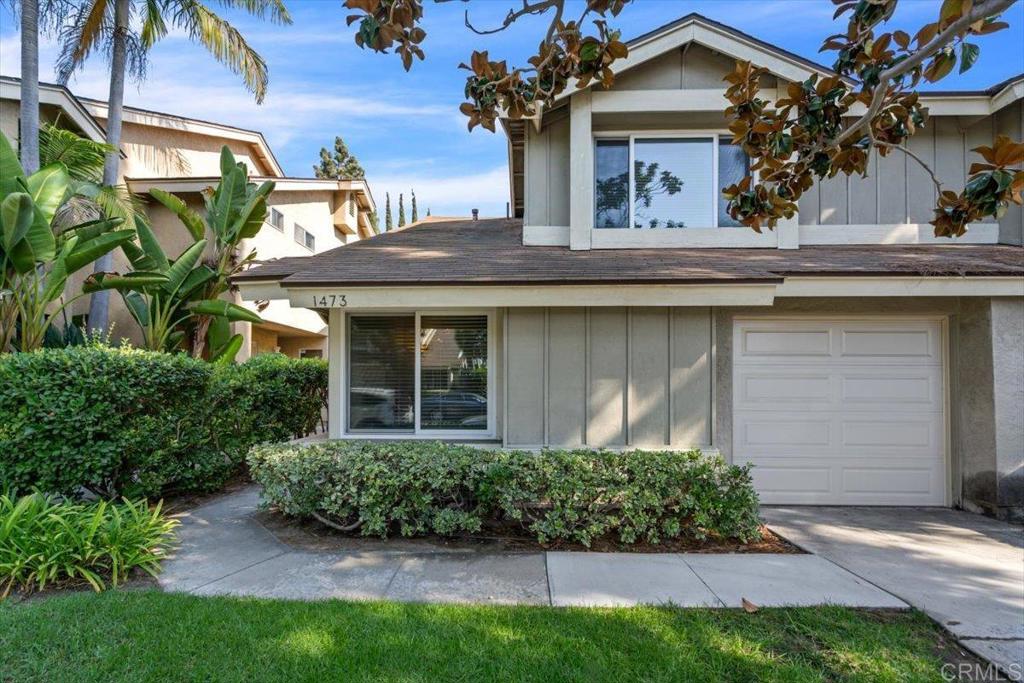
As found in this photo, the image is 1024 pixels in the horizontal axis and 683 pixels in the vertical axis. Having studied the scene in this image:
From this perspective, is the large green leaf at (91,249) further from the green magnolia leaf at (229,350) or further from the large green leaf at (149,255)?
the green magnolia leaf at (229,350)

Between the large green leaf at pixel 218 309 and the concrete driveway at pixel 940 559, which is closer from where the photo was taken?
the concrete driveway at pixel 940 559

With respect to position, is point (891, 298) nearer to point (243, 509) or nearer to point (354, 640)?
point (354, 640)

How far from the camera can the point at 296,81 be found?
13250mm

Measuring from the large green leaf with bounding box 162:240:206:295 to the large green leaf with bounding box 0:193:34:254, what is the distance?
337 cm

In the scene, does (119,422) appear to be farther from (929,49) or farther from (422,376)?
(929,49)

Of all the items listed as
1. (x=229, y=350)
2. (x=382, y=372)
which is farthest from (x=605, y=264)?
(x=229, y=350)

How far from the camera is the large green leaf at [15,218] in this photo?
22.4 ft

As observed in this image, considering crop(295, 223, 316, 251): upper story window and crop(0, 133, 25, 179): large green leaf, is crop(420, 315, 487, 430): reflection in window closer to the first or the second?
crop(0, 133, 25, 179): large green leaf

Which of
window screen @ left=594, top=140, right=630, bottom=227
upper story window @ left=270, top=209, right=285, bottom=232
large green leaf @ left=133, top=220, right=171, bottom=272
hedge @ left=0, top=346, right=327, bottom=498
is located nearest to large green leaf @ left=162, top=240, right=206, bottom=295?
large green leaf @ left=133, top=220, right=171, bottom=272

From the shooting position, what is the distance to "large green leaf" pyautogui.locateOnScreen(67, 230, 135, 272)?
25.6ft

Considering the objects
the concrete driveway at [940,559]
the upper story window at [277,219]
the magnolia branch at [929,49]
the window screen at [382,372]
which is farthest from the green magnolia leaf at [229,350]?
the magnolia branch at [929,49]

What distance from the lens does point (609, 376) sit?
276 inches

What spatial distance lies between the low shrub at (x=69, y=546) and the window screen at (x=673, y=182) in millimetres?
7448

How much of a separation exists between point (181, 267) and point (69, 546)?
7.34m
